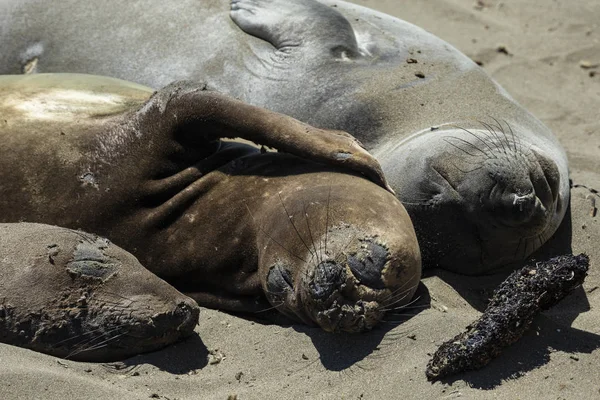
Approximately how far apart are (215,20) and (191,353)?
2.45 metres

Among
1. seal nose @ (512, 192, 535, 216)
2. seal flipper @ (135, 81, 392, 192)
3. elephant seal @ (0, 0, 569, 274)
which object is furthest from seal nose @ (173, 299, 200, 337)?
seal nose @ (512, 192, 535, 216)

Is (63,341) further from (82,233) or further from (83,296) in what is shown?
(82,233)

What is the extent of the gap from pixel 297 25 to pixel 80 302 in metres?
2.43

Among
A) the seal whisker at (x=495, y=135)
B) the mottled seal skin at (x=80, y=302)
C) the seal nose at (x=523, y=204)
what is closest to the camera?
the mottled seal skin at (x=80, y=302)

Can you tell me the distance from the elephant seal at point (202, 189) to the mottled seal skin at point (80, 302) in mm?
366

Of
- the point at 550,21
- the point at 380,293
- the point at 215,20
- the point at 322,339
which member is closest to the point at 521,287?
the point at 380,293

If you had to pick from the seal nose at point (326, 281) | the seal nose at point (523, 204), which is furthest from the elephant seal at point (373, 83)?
the seal nose at point (326, 281)

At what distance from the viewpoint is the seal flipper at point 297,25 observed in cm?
610

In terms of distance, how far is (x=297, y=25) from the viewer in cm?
619

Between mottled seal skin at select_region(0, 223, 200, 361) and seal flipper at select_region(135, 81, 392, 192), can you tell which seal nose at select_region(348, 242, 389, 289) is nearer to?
seal flipper at select_region(135, 81, 392, 192)

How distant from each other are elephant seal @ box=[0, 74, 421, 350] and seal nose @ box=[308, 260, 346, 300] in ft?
0.63

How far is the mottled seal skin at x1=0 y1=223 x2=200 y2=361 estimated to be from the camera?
4.33 metres

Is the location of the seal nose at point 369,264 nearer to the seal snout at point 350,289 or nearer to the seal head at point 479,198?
the seal snout at point 350,289

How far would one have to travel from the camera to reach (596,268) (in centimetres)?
522
